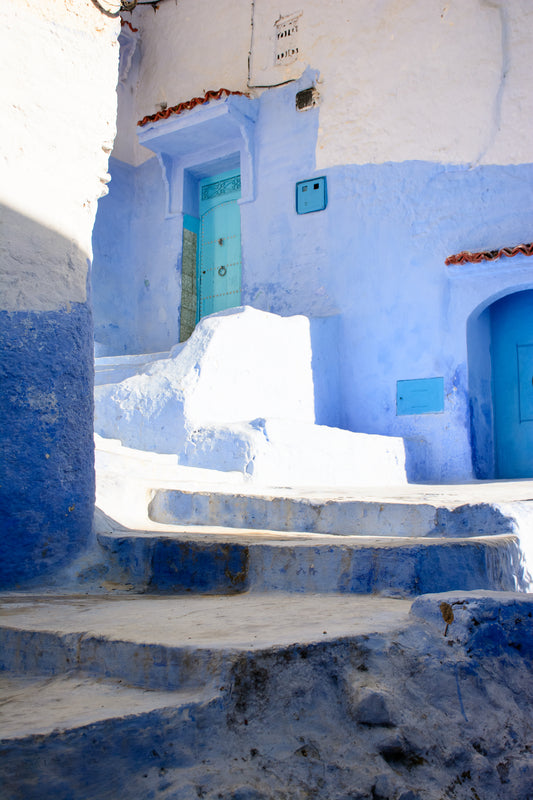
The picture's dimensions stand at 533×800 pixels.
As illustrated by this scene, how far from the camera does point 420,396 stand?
7.61 metres

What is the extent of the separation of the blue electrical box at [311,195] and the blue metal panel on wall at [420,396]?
246cm

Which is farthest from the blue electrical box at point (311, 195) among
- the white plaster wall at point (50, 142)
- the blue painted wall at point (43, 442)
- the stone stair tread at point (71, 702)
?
the stone stair tread at point (71, 702)

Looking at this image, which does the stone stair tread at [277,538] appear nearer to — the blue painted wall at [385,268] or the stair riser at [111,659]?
the stair riser at [111,659]

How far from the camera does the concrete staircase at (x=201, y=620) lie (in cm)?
136

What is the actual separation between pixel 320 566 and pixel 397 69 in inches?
282

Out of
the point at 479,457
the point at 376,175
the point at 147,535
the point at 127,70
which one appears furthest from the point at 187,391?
the point at 127,70

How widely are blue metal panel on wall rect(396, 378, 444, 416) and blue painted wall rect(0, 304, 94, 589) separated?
5034 mm

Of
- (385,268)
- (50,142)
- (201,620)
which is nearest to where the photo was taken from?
(201,620)

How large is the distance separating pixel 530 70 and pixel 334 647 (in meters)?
7.42

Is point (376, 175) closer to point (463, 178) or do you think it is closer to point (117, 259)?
point (463, 178)

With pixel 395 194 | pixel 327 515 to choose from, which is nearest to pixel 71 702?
pixel 327 515

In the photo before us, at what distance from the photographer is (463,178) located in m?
7.60

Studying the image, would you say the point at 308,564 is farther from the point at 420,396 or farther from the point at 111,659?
the point at 420,396

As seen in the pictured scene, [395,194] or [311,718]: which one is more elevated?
[395,194]
